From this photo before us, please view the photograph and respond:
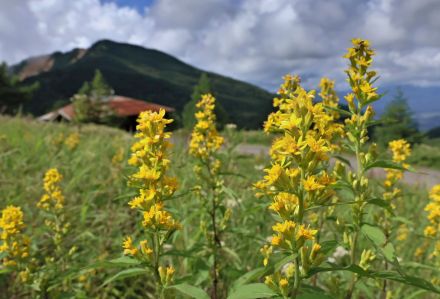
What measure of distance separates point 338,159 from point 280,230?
104cm

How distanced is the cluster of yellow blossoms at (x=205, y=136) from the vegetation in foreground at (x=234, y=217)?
13mm

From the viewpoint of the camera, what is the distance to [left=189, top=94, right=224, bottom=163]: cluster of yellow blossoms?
3490 millimetres

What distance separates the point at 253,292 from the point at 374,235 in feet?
2.37

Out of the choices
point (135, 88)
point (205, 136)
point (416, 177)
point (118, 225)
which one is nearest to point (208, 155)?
point (205, 136)

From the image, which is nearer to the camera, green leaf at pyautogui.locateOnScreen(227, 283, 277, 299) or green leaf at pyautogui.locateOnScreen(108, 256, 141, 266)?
green leaf at pyautogui.locateOnScreen(227, 283, 277, 299)

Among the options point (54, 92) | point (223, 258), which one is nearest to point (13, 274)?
point (223, 258)

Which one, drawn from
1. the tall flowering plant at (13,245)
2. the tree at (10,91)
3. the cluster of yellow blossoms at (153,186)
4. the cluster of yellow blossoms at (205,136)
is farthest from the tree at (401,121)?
the tree at (10,91)

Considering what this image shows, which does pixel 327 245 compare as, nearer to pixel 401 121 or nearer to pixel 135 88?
pixel 401 121

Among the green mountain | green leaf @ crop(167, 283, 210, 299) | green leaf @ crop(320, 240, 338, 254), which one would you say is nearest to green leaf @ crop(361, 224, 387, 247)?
green leaf @ crop(320, 240, 338, 254)

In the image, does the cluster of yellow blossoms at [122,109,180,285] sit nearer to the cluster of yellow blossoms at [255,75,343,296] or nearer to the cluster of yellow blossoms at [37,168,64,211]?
the cluster of yellow blossoms at [255,75,343,296]

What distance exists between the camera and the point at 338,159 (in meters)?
2.45

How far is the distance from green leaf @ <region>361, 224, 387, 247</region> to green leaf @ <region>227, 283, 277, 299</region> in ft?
1.79

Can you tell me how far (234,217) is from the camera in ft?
16.1

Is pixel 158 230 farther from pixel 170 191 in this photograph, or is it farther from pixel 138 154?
pixel 138 154
